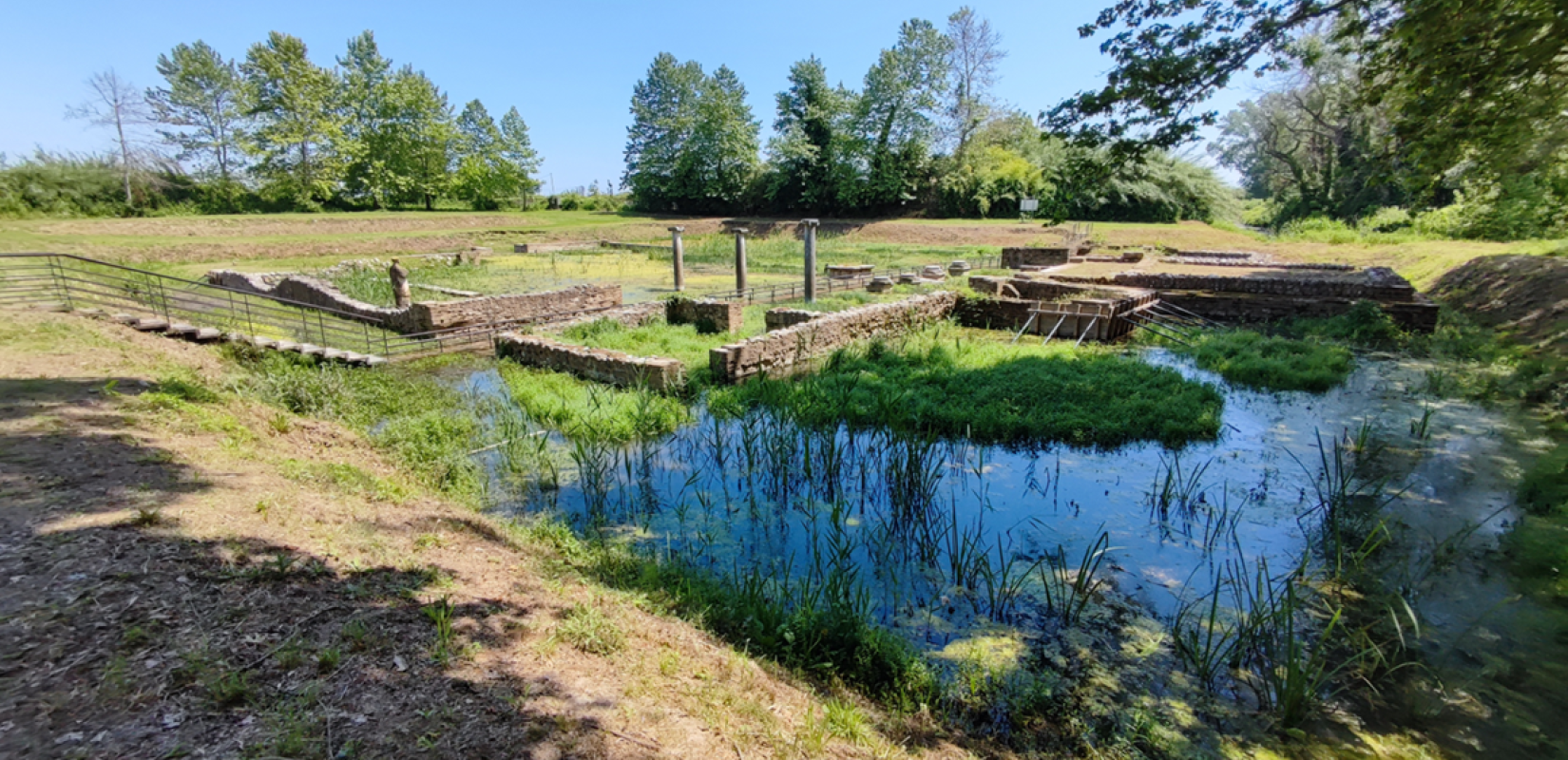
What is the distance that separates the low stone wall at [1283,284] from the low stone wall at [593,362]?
14.1m

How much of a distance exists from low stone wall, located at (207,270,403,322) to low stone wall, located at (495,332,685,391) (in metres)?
4.10

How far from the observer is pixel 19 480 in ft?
17.3

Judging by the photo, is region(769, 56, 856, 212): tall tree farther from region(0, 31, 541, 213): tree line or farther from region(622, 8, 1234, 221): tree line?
→ region(0, 31, 541, 213): tree line

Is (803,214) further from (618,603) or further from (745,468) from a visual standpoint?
(618,603)

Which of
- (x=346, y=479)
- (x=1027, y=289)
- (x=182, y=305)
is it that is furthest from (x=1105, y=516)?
(x=182, y=305)

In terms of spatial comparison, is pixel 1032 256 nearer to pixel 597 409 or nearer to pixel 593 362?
pixel 593 362

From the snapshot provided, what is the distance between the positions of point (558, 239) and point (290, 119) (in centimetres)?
2542

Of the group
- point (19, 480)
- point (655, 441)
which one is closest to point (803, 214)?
point (655, 441)

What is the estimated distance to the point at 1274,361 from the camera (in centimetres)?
1212

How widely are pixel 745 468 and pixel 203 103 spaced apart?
57077mm

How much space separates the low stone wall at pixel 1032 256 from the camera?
2883cm

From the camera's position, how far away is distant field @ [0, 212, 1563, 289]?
2403 cm

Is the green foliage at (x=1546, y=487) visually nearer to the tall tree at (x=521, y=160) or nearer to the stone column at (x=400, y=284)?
the stone column at (x=400, y=284)

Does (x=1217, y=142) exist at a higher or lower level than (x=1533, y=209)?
higher
